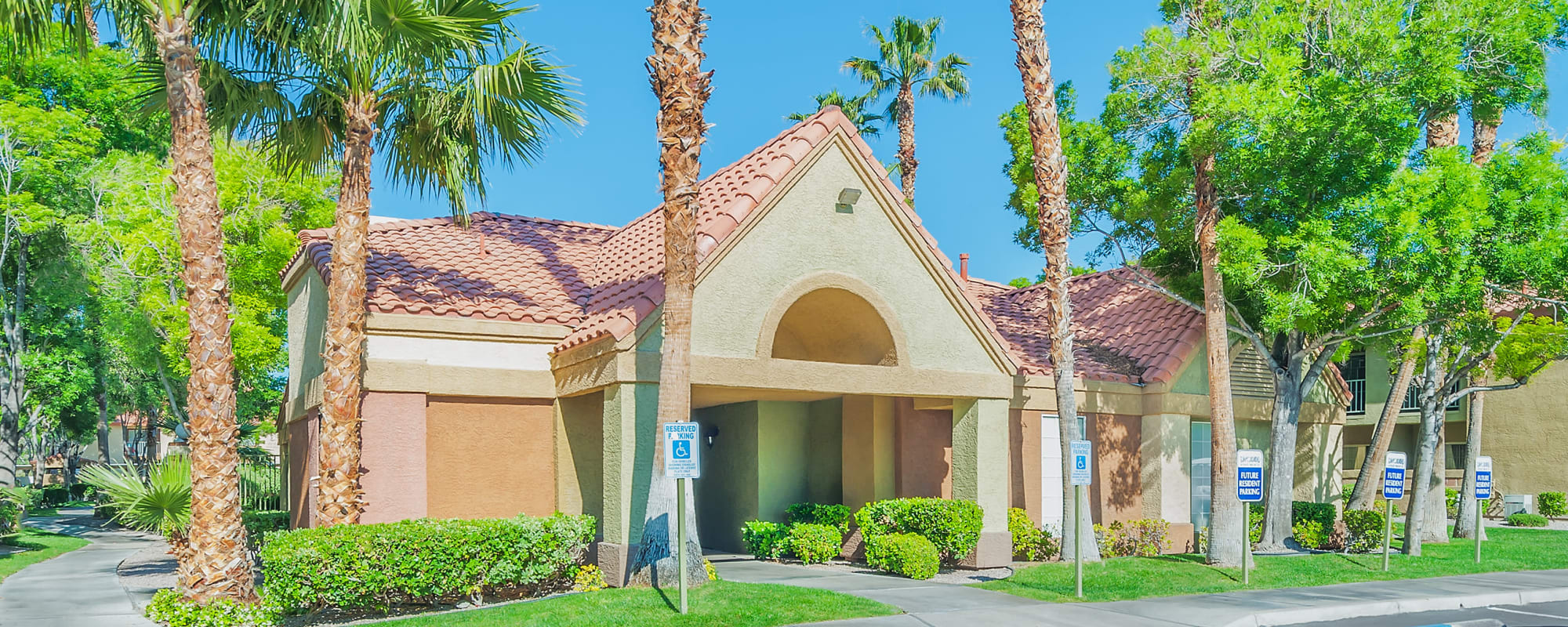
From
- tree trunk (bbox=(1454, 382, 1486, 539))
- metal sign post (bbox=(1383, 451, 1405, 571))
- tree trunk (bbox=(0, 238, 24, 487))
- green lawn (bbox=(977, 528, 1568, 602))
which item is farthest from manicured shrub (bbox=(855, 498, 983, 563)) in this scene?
tree trunk (bbox=(0, 238, 24, 487))

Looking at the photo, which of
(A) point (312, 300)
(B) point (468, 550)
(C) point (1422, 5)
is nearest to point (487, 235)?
(A) point (312, 300)

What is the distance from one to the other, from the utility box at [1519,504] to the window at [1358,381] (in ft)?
16.8

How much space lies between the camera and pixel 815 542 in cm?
1827

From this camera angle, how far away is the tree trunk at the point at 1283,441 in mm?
20125

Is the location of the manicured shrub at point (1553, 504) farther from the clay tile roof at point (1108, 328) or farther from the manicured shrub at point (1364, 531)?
the clay tile roof at point (1108, 328)

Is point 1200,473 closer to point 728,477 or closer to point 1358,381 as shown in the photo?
point 728,477

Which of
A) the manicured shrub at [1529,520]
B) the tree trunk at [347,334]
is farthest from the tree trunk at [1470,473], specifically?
the tree trunk at [347,334]

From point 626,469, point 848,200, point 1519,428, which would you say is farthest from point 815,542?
point 1519,428

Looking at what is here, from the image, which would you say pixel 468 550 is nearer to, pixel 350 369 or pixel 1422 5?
pixel 350 369

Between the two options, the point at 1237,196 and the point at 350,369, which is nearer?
the point at 350,369

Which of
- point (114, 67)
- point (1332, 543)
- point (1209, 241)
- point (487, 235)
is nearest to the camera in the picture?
point (1209, 241)

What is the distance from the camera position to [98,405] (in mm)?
47719

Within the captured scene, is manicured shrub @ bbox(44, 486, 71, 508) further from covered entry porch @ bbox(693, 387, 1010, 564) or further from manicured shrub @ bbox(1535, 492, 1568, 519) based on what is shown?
manicured shrub @ bbox(1535, 492, 1568, 519)

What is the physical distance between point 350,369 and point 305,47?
4.08 m
